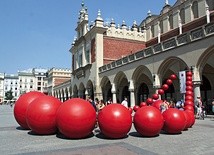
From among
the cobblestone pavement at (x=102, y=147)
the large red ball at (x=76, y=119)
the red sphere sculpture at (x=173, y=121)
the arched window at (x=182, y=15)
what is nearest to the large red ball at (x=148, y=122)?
the red sphere sculpture at (x=173, y=121)

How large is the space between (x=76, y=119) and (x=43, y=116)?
5.64ft

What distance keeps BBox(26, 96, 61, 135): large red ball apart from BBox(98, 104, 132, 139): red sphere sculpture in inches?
81.2

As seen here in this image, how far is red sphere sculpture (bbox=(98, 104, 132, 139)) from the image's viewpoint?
8977 mm

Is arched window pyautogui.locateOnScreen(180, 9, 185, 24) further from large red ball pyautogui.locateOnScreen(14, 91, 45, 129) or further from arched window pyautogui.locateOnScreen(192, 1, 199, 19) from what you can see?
large red ball pyautogui.locateOnScreen(14, 91, 45, 129)

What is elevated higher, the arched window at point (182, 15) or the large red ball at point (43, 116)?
the arched window at point (182, 15)

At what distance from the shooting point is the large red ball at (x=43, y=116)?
9.80 meters

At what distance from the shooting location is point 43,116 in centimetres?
975

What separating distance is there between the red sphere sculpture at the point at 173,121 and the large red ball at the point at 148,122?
1.88ft

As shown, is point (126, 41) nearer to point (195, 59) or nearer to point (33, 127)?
point (195, 59)

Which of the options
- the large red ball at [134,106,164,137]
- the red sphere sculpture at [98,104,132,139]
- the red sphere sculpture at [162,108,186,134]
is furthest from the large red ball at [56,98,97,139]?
the red sphere sculpture at [162,108,186,134]

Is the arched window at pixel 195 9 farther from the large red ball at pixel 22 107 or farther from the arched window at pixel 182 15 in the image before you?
the large red ball at pixel 22 107

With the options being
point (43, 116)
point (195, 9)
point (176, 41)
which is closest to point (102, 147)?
point (43, 116)

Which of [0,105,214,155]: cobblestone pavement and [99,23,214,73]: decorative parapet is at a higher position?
[99,23,214,73]: decorative parapet

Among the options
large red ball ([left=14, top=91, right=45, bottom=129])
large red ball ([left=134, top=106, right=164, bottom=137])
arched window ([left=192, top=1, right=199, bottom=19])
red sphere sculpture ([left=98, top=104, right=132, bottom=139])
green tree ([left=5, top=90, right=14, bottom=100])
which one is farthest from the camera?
green tree ([left=5, top=90, right=14, bottom=100])
